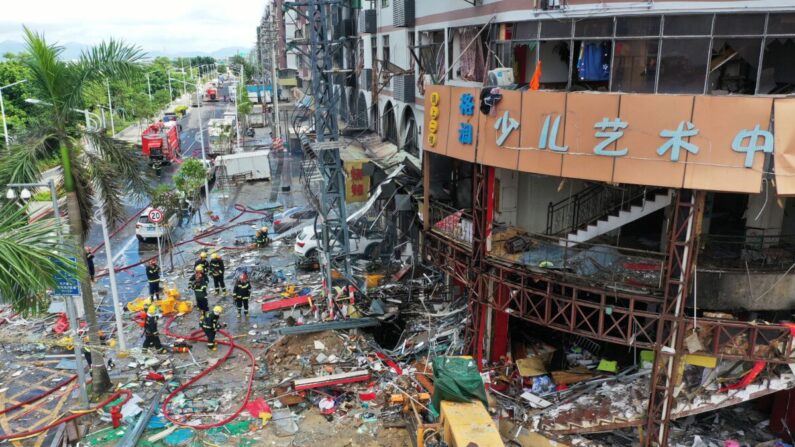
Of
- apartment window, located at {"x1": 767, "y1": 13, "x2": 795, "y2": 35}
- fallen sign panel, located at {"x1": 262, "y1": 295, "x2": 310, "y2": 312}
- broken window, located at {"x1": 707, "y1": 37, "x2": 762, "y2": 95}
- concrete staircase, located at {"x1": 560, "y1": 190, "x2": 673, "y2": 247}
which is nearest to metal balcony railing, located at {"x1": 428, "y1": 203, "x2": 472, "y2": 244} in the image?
concrete staircase, located at {"x1": 560, "y1": 190, "x2": 673, "y2": 247}

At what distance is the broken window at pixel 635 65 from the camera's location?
38.7 ft

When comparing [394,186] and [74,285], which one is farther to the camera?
[394,186]

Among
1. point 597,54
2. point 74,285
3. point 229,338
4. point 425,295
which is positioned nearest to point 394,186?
point 425,295

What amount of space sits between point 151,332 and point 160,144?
107 ft

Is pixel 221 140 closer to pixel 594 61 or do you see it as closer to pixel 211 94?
pixel 594 61

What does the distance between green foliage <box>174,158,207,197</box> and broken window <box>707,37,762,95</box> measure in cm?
2834

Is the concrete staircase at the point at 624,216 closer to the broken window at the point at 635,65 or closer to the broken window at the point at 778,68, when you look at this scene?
the broken window at the point at 635,65

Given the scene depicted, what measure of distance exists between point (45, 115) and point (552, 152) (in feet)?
39.9

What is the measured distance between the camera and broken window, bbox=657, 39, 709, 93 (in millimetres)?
11430

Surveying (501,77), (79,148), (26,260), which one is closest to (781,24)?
(501,77)

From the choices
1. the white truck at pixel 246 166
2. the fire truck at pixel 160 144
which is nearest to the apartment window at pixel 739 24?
the white truck at pixel 246 166

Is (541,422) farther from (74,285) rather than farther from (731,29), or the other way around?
(74,285)

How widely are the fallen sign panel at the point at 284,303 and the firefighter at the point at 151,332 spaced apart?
12.5 ft

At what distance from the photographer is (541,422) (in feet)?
45.0
